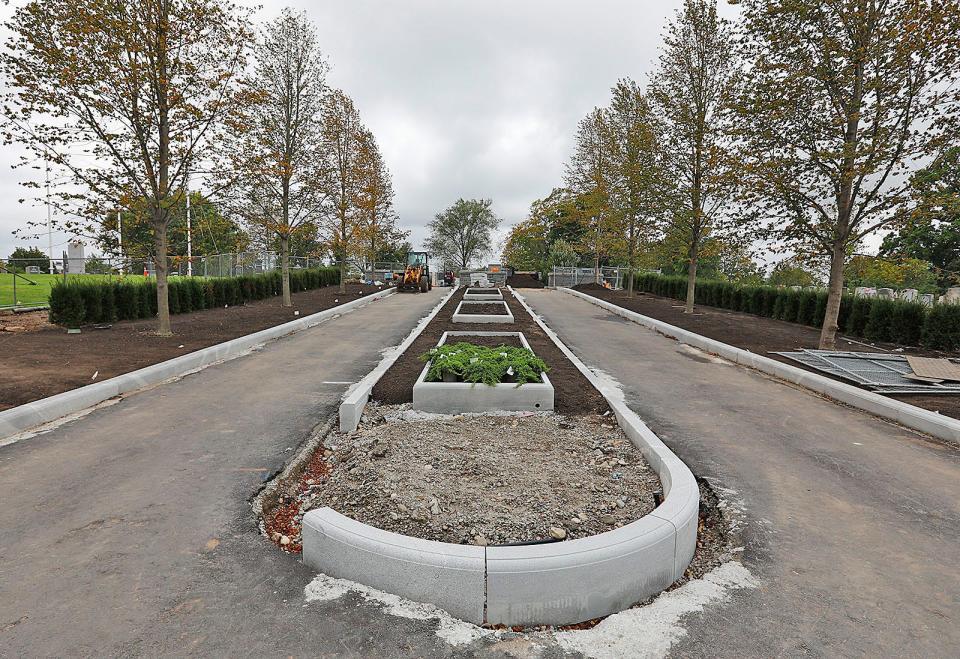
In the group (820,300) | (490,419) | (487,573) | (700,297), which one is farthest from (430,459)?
(700,297)

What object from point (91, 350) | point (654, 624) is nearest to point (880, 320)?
point (654, 624)

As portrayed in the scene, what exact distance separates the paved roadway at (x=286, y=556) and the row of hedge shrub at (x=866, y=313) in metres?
6.80

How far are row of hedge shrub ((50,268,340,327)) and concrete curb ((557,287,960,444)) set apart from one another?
48.1 feet

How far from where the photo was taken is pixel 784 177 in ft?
33.4

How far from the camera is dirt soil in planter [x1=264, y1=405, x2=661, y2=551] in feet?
11.1

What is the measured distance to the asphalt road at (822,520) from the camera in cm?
260

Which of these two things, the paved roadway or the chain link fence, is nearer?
the paved roadway

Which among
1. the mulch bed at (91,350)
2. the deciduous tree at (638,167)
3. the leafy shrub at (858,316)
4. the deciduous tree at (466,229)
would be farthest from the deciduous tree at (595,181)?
the deciduous tree at (466,229)

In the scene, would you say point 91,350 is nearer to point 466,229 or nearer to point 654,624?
point 654,624

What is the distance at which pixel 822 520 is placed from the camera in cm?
378

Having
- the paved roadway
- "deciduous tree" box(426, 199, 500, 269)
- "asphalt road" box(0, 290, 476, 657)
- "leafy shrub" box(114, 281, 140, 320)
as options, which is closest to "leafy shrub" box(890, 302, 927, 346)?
the paved roadway

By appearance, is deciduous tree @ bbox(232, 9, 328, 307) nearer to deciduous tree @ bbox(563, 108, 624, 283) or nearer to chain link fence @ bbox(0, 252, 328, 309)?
chain link fence @ bbox(0, 252, 328, 309)

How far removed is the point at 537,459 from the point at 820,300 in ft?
48.8

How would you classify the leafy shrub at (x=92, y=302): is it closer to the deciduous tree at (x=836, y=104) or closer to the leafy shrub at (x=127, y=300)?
the leafy shrub at (x=127, y=300)
